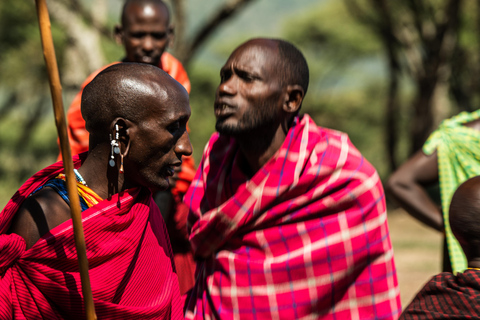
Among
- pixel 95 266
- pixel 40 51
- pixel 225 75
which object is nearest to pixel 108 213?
pixel 95 266

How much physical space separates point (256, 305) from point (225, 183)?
579 millimetres

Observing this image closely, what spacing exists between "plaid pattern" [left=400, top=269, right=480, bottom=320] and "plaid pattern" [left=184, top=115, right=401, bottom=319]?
1.17 ft

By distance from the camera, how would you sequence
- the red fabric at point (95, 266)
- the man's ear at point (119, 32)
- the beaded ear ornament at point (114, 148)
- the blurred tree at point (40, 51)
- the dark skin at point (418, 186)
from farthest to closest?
the blurred tree at point (40, 51) → the man's ear at point (119, 32) → the dark skin at point (418, 186) → the beaded ear ornament at point (114, 148) → the red fabric at point (95, 266)

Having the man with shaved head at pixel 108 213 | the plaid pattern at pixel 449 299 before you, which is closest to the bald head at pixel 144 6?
the man with shaved head at pixel 108 213

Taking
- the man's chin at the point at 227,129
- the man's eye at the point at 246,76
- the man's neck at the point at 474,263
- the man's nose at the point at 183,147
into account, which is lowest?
the man's neck at the point at 474,263

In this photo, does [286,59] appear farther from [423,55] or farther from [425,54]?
[423,55]

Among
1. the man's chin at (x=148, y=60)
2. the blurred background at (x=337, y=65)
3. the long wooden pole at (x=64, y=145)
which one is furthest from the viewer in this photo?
the blurred background at (x=337, y=65)

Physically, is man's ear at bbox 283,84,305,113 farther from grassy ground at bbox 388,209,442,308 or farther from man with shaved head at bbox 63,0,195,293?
grassy ground at bbox 388,209,442,308

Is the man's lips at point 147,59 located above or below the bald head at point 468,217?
above

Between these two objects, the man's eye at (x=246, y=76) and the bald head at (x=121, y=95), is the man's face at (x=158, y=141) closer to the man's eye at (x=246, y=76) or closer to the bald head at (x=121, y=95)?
the bald head at (x=121, y=95)

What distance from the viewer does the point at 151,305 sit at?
2.43m

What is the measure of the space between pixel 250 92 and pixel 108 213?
93cm

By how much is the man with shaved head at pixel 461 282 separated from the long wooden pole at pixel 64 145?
1260mm

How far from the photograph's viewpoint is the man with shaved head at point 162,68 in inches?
147
